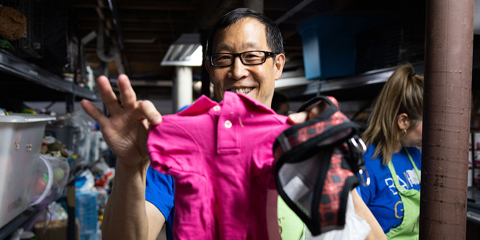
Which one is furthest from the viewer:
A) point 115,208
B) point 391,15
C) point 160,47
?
point 160,47

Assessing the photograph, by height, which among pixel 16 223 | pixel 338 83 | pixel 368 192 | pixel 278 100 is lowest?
pixel 16 223

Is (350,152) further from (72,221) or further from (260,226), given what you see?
(72,221)

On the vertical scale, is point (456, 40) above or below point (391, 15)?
below

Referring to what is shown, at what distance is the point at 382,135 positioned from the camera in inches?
78.0

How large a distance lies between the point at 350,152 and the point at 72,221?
3049 millimetres

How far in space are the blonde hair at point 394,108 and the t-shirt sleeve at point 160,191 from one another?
1254 millimetres

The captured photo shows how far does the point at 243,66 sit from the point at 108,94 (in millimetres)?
485

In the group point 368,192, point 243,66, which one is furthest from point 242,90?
point 368,192

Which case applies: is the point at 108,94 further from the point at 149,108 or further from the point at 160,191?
the point at 160,191

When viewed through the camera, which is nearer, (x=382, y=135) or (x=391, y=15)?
(x=382, y=135)

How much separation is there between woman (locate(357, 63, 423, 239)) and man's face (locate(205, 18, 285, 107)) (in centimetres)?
101

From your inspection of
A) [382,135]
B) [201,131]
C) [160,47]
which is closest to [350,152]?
[201,131]

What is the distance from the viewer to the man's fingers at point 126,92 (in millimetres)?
705

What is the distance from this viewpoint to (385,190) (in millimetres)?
1786
